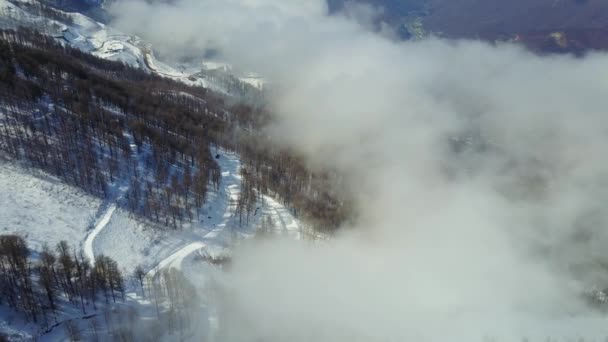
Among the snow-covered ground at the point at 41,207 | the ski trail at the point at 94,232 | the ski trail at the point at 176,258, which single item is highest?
the snow-covered ground at the point at 41,207

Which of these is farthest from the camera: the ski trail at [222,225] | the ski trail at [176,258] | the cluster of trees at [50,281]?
the ski trail at [222,225]

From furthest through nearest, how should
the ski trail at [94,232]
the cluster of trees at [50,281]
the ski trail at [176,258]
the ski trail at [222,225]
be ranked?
1. the ski trail at [222,225]
2. the ski trail at [176,258]
3. the ski trail at [94,232]
4. the cluster of trees at [50,281]

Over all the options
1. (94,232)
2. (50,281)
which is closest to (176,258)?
(94,232)

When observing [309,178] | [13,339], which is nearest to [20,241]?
[13,339]

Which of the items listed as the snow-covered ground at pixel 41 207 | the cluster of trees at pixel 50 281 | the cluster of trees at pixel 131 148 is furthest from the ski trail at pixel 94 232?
the cluster of trees at pixel 131 148

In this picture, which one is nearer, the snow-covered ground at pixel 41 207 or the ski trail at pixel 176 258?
the snow-covered ground at pixel 41 207

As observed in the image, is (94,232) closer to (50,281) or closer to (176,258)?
(176,258)

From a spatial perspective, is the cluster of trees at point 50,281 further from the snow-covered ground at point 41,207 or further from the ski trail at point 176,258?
the ski trail at point 176,258
